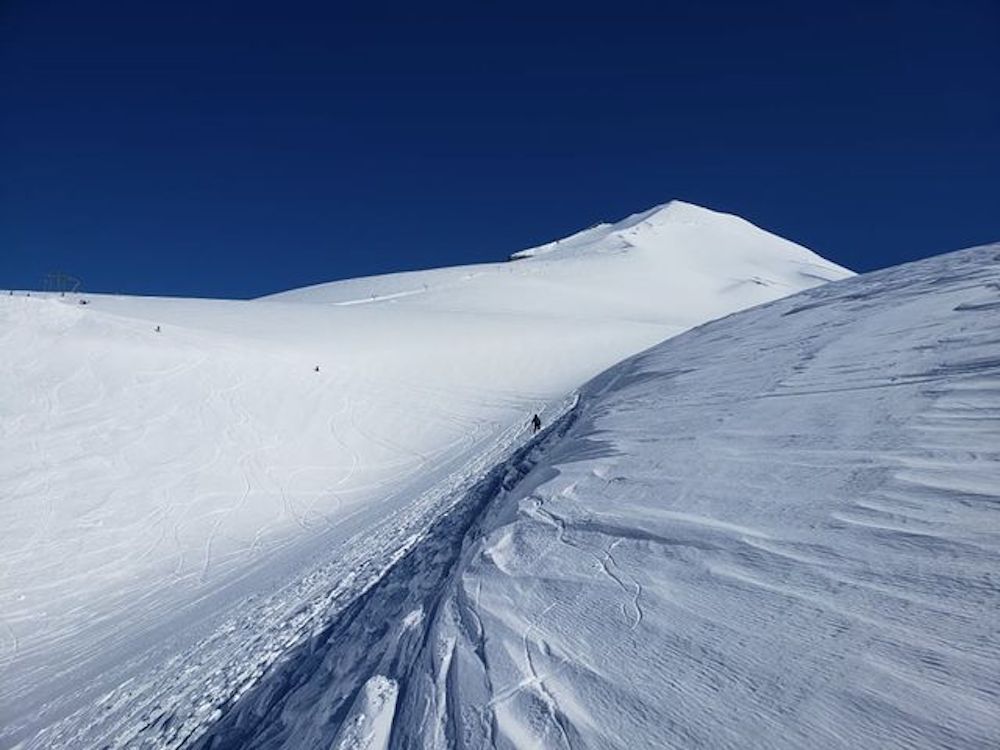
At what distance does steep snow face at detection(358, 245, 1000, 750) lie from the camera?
2.62m

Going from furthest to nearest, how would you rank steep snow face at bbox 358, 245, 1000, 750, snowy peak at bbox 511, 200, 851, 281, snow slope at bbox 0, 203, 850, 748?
snowy peak at bbox 511, 200, 851, 281, snow slope at bbox 0, 203, 850, 748, steep snow face at bbox 358, 245, 1000, 750

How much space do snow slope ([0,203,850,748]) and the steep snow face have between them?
3.93 ft

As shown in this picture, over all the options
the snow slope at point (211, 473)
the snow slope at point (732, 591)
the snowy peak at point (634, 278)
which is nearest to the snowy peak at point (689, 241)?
the snowy peak at point (634, 278)

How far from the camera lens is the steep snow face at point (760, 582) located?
2.62 meters

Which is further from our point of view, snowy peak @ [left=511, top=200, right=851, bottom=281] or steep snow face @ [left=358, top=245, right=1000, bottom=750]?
snowy peak @ [left=511, top=200, right=851, bottom=281]

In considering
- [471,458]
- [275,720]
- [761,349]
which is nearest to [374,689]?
[275,720]

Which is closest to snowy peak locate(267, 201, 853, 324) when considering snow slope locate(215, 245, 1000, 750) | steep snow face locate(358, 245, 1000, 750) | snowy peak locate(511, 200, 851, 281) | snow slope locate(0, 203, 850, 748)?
snowy peak locate(511, 200, 851, 281)

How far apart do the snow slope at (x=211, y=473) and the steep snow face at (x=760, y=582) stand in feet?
3.93

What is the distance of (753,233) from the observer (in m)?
84.2

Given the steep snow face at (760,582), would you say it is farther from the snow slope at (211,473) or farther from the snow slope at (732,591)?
the snow slope at (211,473)

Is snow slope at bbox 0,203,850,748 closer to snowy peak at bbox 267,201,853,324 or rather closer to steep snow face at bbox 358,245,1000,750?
steep snow face at bbox 358,245,1000,750

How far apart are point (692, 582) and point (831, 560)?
2.93 feet

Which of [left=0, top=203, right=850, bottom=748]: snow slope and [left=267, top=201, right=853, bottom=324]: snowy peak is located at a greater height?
[left=267, top=201, right=853, bottom=324]: snowy peak

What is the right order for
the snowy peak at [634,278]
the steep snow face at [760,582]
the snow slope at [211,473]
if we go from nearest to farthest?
the steep snow face at [760,582]
the snow slope at [211,473]
the snowy peak at [634,278]
